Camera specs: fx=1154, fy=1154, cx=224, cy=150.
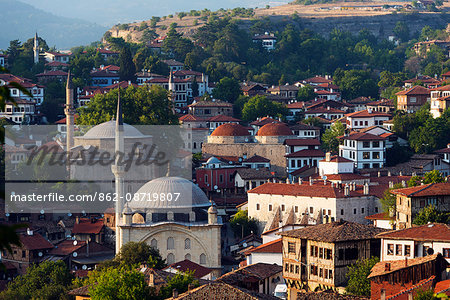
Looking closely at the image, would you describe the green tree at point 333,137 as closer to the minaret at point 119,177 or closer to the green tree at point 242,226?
the minaret at point 119,177

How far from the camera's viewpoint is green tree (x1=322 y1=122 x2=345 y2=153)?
70.7 metres

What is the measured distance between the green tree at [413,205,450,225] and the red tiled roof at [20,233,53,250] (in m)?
17.4

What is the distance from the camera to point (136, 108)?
7262 cm

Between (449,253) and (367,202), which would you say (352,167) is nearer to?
(367,202)

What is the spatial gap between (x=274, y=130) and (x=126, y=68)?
27917 millimetres

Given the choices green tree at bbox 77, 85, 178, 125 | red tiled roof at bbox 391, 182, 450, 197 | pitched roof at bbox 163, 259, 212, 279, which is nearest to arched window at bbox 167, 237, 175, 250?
pitched roof at bbox 163, 259, 212, 279

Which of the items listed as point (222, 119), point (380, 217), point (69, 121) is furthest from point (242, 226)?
point (222, 119)

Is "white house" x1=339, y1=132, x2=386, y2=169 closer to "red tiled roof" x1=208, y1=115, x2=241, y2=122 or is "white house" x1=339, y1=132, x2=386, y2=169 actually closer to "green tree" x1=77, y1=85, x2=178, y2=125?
"green tree" x1=77, y1=85, x2=178, y2=125

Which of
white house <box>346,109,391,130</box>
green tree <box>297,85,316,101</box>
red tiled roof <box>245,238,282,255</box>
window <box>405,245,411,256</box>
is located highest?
green tree <box>297,85,316,101</box>

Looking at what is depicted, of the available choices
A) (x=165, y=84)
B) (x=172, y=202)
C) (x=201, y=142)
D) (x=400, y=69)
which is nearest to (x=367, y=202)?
(x=172, y=202)

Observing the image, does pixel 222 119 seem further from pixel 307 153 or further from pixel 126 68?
pixel 126 68

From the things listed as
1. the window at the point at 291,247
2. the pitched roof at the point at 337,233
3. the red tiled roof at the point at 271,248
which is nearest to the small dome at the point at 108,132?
the red tiled roof at the point at 271,248

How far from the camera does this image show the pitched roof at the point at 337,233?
36.2 m

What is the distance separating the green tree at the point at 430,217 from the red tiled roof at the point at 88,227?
59.0ft
